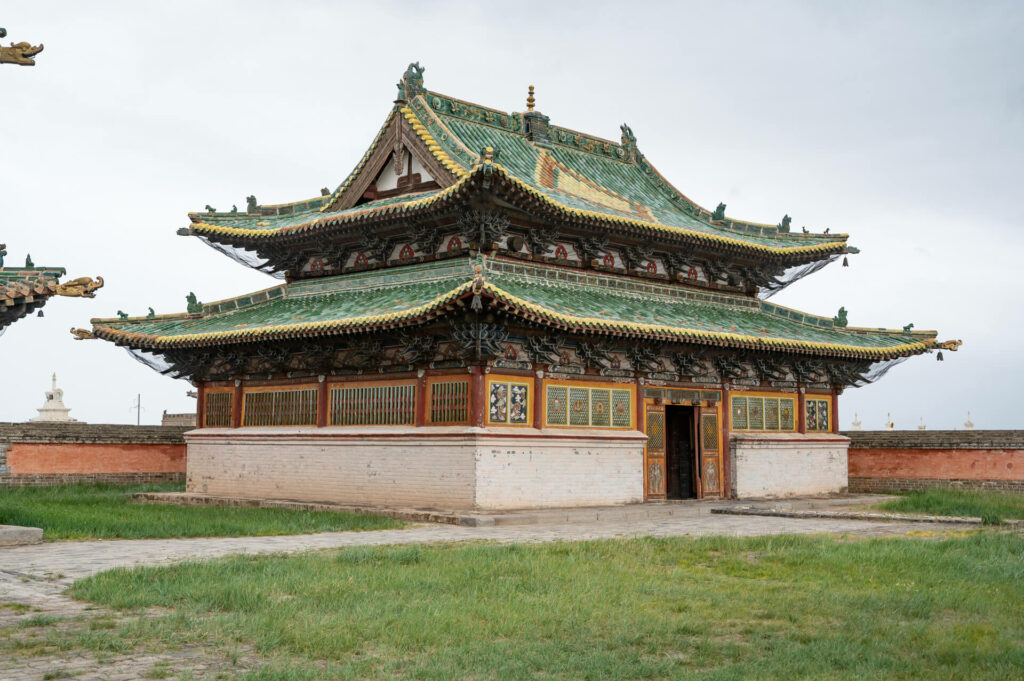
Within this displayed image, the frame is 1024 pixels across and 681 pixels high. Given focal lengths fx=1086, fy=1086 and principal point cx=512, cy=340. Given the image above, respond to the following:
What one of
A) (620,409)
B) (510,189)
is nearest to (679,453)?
(620,409)

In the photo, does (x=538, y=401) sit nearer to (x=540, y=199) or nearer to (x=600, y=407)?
(x=600, y=407)

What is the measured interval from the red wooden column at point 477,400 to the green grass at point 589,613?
7.94 m

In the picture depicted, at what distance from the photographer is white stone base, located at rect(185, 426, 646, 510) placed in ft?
79.3

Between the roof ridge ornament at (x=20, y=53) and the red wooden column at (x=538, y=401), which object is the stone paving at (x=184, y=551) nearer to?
the red wooden column at (x=538, y=401)

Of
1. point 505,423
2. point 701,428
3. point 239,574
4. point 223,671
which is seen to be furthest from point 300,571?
point 701,428

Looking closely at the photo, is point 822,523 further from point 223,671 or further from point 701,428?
point 223,671

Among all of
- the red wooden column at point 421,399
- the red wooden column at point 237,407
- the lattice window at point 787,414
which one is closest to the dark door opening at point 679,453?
the lattice window at point 787,414

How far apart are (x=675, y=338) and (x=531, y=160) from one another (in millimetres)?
7424

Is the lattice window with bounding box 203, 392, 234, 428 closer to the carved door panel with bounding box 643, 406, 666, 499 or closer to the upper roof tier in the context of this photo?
the upper roof tier

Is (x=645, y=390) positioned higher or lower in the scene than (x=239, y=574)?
higher

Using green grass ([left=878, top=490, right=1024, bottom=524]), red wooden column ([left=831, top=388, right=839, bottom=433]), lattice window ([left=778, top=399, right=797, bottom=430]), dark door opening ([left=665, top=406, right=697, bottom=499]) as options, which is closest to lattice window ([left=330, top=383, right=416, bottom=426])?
dark door opening ([left=665, top=406, right=697, bottom=499])

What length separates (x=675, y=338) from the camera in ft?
88.2

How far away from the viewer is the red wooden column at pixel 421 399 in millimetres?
25234

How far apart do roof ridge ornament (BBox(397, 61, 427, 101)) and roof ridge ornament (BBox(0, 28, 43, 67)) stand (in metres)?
14.7
